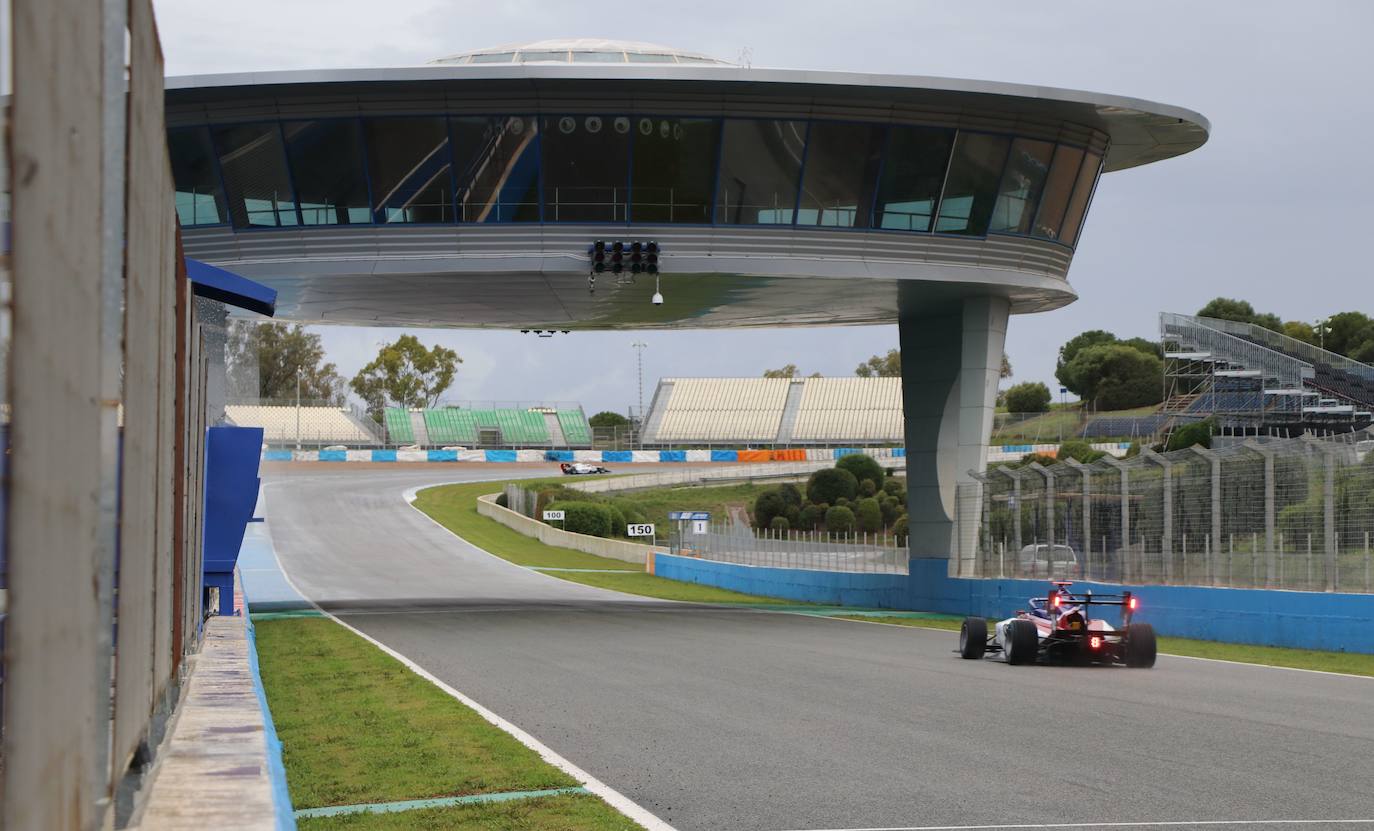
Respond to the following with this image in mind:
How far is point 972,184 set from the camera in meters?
30.1

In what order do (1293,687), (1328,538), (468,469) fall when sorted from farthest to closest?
1. (468,469)
2. (1328,538)
3. (1293,687)

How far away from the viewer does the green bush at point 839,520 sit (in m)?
70.9

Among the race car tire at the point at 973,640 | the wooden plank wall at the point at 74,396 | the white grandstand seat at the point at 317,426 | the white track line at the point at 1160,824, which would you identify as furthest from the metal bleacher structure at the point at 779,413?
the wooden plank wall at the point at 74,396

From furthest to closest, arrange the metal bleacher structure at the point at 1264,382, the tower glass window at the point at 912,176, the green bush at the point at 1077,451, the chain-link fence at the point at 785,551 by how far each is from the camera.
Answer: the metal bleacher structure at the point at 1264,382 < the green bush at the point at 1077,451 < the chain-link fence at the point at 785,551 < the tower glass window at the point at 912,176

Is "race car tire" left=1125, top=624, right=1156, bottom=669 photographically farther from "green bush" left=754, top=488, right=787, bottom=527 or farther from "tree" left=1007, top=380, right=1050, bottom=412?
"tree" left=1007, top=380, right=1050, bottom=412

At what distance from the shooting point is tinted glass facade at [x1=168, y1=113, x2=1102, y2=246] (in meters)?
28.3

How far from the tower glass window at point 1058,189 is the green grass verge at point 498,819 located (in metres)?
24.7

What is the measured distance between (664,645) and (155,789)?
51.2 feet

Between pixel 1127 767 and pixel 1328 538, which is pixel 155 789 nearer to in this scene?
pixel 1127 767

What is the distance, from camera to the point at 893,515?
73.1m

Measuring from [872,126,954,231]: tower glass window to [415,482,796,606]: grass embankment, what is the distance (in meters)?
13.5

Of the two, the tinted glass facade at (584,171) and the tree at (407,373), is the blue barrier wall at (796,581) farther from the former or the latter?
the tree at (407,373)

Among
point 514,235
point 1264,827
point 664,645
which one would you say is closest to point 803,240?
point 514,235

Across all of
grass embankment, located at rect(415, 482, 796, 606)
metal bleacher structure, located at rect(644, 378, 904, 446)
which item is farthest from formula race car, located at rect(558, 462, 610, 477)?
metal bleacher structure, located at rect(644, 378, 904, 446)
